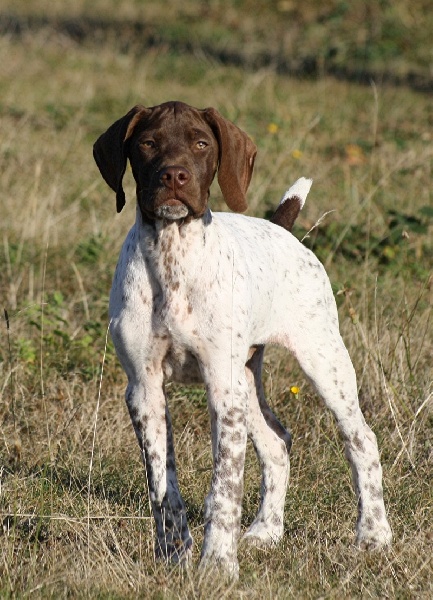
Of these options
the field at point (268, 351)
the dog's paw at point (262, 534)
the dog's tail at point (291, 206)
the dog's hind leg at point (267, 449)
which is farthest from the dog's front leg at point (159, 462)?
the dog's tail at point (291, 206)

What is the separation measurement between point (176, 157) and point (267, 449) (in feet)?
5.00

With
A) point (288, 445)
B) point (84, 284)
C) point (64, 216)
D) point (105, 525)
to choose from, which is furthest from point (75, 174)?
point (105, 525)

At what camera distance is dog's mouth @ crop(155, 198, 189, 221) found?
4.05 meters

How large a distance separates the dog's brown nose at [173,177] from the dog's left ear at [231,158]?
350 mm

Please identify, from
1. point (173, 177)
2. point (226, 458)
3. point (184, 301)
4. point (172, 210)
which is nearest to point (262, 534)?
point (226, 458)

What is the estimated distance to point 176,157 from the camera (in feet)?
13.5

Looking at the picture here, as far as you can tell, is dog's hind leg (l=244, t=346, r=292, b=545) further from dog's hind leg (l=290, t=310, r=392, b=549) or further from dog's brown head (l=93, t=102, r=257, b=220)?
dog's brown head (l=93, t=102, r=257, b=220)

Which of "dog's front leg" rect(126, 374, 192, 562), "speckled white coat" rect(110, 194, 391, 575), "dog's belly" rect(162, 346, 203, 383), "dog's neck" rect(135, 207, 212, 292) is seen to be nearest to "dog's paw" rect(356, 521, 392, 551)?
"speckled white coat" rect(110, 194, 391, 575)

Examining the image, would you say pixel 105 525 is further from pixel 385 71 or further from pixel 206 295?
pixel 385 71

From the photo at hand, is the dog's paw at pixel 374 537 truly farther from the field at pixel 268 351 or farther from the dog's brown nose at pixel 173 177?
the dog's brown nose at pixel 173 177

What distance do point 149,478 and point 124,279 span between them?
0.74 meters

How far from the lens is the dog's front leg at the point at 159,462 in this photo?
427 centimetres

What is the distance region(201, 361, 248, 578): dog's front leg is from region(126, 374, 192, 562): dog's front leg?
0.50 feet

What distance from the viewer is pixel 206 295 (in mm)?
4227
